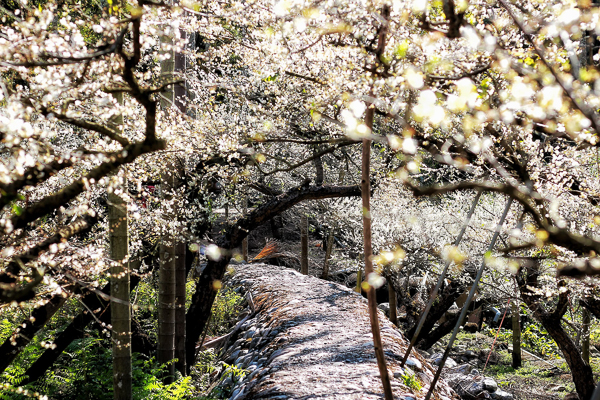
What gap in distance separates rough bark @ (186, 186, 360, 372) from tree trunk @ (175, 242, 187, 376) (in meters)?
0.69

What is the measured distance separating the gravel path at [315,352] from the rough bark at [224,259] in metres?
0.74

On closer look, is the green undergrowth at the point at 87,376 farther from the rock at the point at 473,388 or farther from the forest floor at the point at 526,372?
the forest floor at the point at 526,372

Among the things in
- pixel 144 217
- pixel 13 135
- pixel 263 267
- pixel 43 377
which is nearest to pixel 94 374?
pixel 43 377

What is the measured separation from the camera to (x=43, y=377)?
19.1 feet

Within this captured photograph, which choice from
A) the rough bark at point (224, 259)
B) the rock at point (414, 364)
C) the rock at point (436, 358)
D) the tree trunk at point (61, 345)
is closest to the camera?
the rock at point (414, 364)

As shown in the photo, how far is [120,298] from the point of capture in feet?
14.9

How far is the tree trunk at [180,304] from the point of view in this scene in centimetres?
691

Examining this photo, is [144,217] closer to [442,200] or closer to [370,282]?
[370,282]

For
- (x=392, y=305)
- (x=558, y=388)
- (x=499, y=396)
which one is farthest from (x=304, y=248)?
(x=558, y=388)

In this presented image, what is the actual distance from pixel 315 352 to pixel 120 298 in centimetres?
244

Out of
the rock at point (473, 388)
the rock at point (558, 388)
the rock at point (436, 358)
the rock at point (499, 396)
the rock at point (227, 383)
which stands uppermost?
the rock at point (227, 383)

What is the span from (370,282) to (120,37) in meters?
1.73

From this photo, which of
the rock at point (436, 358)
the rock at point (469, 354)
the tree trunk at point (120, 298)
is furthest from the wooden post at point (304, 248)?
the tree trunk at point (120, 298)

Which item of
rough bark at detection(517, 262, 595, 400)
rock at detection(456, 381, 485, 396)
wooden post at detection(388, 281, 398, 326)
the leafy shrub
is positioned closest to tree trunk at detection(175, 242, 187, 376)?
the leafy shrub
